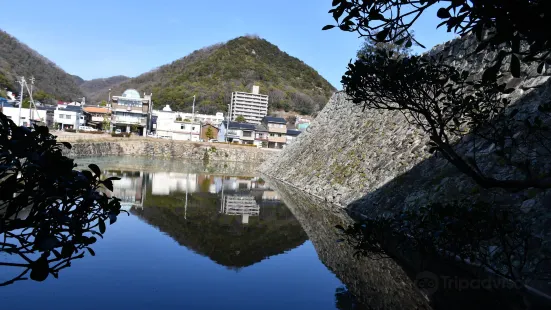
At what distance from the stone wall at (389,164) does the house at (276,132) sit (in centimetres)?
3462

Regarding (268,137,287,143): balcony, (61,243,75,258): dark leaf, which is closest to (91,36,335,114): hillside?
(268,137,287,143): balcony

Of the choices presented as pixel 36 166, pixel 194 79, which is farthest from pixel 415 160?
pixel 194 79

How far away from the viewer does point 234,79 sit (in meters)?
114

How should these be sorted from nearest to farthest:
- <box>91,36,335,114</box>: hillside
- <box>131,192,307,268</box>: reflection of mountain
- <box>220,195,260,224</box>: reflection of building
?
<box>131,192,307,268</box>: reflection of mountain < <box>220,195,260,224</box>: reflection of building < <box>91,36,335,114</box>: hillside

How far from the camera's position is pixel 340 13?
10.4 feet

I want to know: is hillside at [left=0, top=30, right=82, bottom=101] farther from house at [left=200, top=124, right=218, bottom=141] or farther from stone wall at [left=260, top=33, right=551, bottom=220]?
stone wall at [left=260, top=33, right=551, bottom=220]

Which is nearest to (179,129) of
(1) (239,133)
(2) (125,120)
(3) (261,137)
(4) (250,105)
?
(2) (125,120)

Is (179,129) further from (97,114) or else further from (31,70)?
(31,70)

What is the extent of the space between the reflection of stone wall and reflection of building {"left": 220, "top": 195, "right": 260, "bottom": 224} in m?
2.65

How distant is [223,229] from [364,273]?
5.56 meters

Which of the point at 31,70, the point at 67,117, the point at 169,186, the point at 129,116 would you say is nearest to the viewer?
the point at 169,186

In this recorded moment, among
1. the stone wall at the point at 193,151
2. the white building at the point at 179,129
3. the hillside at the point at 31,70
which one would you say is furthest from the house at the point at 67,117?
the hillside at the point at 31,70

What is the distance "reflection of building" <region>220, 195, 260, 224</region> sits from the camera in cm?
Result: 1671

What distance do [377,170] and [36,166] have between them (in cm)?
1634
